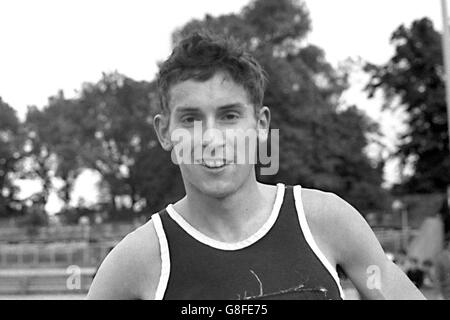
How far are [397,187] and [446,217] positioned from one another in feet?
17.3

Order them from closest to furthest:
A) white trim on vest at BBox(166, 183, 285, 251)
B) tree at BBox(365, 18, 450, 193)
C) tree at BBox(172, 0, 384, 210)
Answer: white trim on vest at BBox(166, 183, 285, 251)
tree at BBox(365, 18, 450, 193)
tree at BBox(172, 0, 384, 210)

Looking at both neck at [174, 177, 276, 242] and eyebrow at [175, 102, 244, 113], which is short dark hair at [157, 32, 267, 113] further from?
neck at [174, 177, 276, 242]

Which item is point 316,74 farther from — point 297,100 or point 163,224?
point 163,224

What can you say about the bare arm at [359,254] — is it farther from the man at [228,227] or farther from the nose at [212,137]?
the nose at [212,137]

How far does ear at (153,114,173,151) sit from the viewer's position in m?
1.64

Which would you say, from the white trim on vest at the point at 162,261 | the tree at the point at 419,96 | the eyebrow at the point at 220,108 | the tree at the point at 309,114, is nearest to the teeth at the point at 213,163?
the eyebrow at the point at 220,108

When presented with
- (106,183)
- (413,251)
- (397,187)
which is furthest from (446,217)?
(106,183)

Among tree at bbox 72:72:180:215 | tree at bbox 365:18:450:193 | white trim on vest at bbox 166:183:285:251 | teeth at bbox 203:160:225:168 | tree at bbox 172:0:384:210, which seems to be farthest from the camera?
tree at bbox 172:0:384:210

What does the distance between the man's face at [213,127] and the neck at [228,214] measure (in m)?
0.07

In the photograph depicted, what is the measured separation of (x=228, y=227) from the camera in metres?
1.66

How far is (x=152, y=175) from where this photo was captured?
2372 centimetres

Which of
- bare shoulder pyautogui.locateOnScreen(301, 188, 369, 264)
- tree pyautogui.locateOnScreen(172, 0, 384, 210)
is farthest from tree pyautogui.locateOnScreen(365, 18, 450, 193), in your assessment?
bare shoulder pyautogui.locateOnScreen(301, 188, 369, 264)
